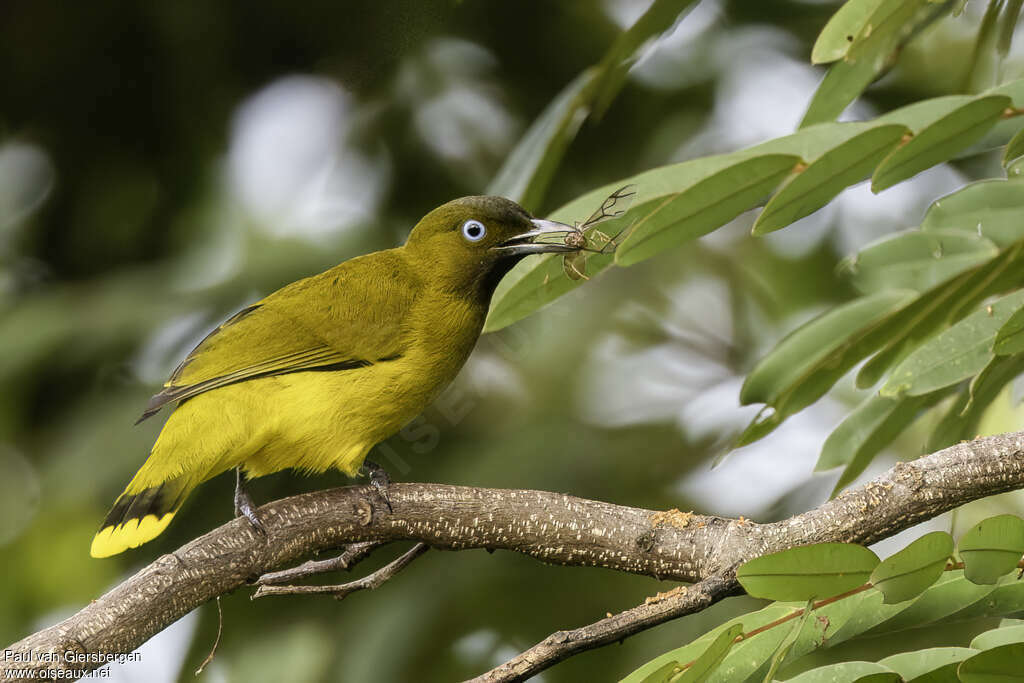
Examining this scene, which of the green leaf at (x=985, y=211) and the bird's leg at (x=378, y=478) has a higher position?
the bird's leg at (x=378, y=478)

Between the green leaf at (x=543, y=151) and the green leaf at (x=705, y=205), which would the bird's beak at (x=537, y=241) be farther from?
the green leaf at (x=705, y=205)

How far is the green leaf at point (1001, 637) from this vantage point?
1571 mm

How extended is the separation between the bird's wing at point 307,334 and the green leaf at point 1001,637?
1443 millimetres

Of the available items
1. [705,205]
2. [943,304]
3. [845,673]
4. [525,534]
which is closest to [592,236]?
[705,205]

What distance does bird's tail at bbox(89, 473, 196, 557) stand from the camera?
7.57 feet

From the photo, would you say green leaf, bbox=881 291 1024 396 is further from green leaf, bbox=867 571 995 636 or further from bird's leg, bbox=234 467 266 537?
bird's leg, bbox=234 467 266 537

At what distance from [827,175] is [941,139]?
20 cm

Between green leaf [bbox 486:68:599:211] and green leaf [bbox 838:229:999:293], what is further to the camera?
green leaf [bbox 486:68:599:211]

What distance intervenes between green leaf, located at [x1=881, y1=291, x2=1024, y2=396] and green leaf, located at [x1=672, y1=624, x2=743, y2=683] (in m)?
0.71

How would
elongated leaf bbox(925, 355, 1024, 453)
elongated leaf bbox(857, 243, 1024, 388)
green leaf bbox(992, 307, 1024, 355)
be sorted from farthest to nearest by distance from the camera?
elongated leaf bbox(925, 355, 1024, 453) < elongated leaf bbox(857, 243, 1024, 388) < green leaf bbox(992, 307, 1024, 355)

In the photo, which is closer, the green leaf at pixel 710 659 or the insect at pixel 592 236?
the green leaf at pixel 710 659

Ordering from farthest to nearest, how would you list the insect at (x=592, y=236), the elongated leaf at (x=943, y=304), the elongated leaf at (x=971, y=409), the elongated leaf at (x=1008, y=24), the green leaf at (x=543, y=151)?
the green leaf at (x=543, y=151)
the elongated leaf at (x=1008, y=24)
the elongated leaf at (x=971, y=409)
the elongated leaf at (x=943, y=304)
the insect at (x=592, y=236)

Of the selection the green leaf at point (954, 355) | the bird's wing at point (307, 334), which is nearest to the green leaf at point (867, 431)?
the green leaf at point (954, 355)

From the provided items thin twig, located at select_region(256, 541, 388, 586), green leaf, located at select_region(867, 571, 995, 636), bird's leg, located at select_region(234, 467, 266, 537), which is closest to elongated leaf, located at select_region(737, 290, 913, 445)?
green leaf, located at select_region(867, 571, 995, 636)
